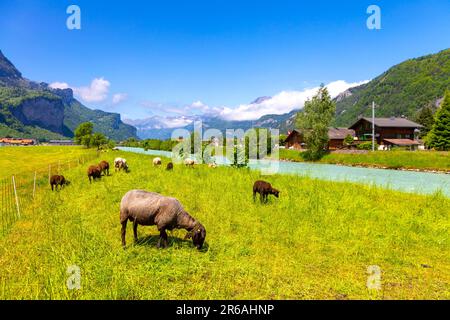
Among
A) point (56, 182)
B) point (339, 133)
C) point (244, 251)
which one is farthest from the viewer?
point (339, 133)

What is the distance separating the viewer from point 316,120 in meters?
61.0

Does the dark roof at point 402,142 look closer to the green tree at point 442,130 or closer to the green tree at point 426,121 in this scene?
the green tree at point 442,130

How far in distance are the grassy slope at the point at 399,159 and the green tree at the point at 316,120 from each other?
3029mm

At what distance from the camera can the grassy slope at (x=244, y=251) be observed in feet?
21.9

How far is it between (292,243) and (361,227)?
386cm

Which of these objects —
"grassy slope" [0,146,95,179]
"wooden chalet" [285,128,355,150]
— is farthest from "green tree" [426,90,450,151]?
"grassy slope" [0,146,95,179]

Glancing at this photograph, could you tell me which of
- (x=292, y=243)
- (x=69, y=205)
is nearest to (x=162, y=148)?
(x=69, y=205)

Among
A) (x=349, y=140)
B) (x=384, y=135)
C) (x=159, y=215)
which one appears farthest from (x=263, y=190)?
(x=384, y=135)

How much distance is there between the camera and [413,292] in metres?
7.02

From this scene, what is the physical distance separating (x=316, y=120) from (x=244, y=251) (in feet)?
186

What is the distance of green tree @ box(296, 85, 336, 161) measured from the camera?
60031mm

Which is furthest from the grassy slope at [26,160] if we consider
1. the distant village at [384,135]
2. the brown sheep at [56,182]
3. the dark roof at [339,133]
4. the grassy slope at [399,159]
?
the dark roof at [339,133]

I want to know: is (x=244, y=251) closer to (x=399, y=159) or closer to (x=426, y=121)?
(x=399, y=159)
